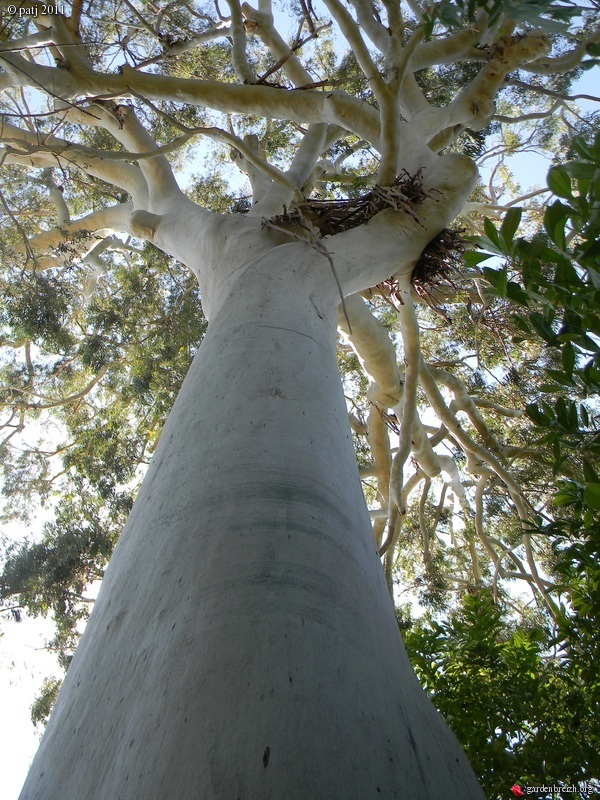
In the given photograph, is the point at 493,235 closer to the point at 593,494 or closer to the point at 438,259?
the point at 593,494

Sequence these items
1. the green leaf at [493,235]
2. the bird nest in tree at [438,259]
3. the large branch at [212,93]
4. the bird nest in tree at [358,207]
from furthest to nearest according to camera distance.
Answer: the large branch at [212,93] < the bird nest in tree at [438,259] < the bird nest in tree at [358,207] < the green leaf at [493,235]

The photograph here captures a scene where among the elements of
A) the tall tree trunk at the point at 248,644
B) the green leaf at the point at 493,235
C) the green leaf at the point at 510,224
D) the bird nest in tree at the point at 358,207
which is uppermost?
the bird nest in tree at the point at 358,207

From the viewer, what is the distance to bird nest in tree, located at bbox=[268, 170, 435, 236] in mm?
2463

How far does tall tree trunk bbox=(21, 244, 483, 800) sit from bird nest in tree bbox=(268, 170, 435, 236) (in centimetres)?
132

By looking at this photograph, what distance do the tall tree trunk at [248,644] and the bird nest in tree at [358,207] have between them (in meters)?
1.32

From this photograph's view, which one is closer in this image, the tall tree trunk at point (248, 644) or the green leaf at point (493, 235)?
the tall tree trunk at point (248, 644)

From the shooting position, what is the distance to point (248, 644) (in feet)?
2.76

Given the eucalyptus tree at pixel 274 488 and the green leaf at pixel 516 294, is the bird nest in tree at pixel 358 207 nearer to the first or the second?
the eucalyptus tree at pixel 274 488

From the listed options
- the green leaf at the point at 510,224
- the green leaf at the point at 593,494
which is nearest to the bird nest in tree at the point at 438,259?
the green leaf at the point at 510,224

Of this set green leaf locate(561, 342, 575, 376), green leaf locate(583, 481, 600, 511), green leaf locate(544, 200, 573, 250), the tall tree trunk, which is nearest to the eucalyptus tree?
the tall tree trunk

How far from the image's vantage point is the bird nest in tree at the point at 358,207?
2.46 metres

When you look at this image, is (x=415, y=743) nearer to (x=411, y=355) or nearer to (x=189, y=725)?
(x=189, y=725)

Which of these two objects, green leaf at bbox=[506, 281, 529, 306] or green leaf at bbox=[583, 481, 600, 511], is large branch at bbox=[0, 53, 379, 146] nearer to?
green leaf at bbox=[506, 281, 529, 306]

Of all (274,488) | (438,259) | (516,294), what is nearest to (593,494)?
(516,294)
